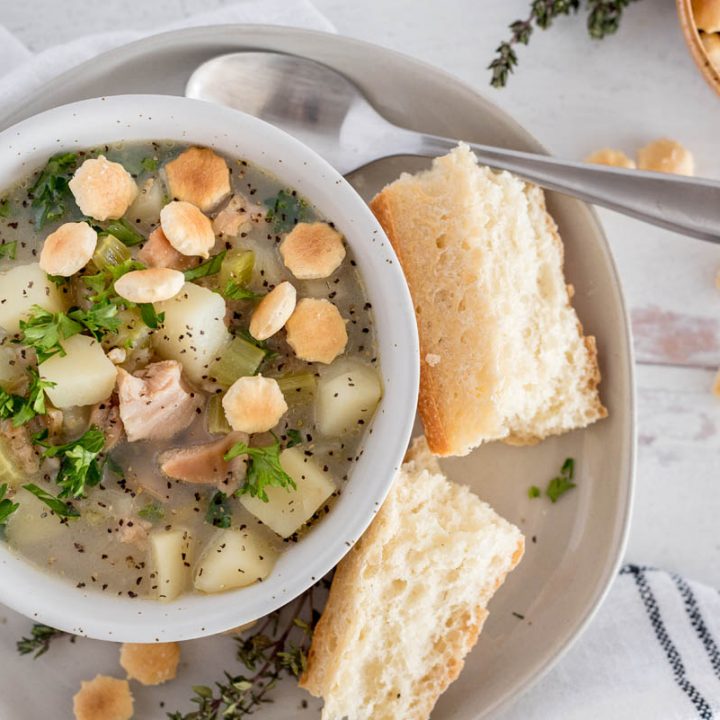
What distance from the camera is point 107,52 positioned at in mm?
2434

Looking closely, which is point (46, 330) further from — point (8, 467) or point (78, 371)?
point (8, 467)

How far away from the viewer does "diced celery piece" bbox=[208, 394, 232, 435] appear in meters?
2.12

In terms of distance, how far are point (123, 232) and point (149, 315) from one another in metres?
0.21

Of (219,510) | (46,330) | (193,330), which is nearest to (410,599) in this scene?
(219,510)

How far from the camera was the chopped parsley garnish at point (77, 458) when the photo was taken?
81.1 inches

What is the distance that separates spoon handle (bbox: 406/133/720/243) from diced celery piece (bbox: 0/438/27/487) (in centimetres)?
140

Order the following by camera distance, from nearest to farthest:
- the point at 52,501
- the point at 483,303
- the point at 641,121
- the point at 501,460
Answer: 1. the point at 52,501
2. the point at 483,303
3. the point at 501,460
4. the point at 641,121

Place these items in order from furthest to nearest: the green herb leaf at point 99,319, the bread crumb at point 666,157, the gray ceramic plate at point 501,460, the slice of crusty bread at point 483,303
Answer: the bread crumb at point 666,157, the gray ceramic plate at point 501,460, the slice of crusty bread at point 483,303, the green herb leaf at point 99,319

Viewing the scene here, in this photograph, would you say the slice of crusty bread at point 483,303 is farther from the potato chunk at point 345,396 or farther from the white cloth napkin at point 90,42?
the white cloth napkin at point 90,42

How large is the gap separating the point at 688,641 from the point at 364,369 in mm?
1350

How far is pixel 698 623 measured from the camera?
273 centimetres

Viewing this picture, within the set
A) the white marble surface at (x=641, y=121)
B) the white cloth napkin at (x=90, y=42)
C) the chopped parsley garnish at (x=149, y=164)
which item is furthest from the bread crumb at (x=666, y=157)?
the chopped parsley garnish at (x=149, y=164)

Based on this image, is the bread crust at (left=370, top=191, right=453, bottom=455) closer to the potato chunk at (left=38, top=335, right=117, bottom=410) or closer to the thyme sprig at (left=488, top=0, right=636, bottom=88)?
the thyme sprig at (left=488, top=0, right=636, bottom=88)

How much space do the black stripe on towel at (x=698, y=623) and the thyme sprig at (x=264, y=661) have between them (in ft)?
3.44
